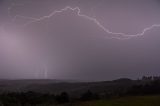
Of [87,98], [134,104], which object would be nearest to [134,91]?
[87,98]

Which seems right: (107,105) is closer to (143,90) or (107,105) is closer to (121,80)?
(143,90)

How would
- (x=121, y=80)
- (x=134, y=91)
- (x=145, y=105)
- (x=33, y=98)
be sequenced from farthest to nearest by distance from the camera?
(x=121, y=80) → (x=134, y=91) → (x=33, y=98) → (x=145, y=105)

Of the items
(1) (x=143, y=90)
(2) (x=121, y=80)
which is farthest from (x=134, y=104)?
(2) (x=121, y=80)

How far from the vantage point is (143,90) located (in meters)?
47.0

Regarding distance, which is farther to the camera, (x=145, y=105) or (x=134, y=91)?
(x=134, y=91)

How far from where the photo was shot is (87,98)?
43.4m

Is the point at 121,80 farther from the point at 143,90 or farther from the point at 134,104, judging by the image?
the point at 134,104

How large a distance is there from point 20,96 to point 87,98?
25.8 feet

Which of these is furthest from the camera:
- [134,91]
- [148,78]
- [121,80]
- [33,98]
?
[121,80]

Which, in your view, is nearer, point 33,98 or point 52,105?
point 52,105

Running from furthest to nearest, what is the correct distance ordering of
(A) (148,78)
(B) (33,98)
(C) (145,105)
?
(A) (148,78), (B) (33,98), (C) (145,105)

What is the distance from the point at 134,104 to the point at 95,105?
11.8 ft

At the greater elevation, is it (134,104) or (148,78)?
(148,78)

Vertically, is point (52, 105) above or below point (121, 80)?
below
